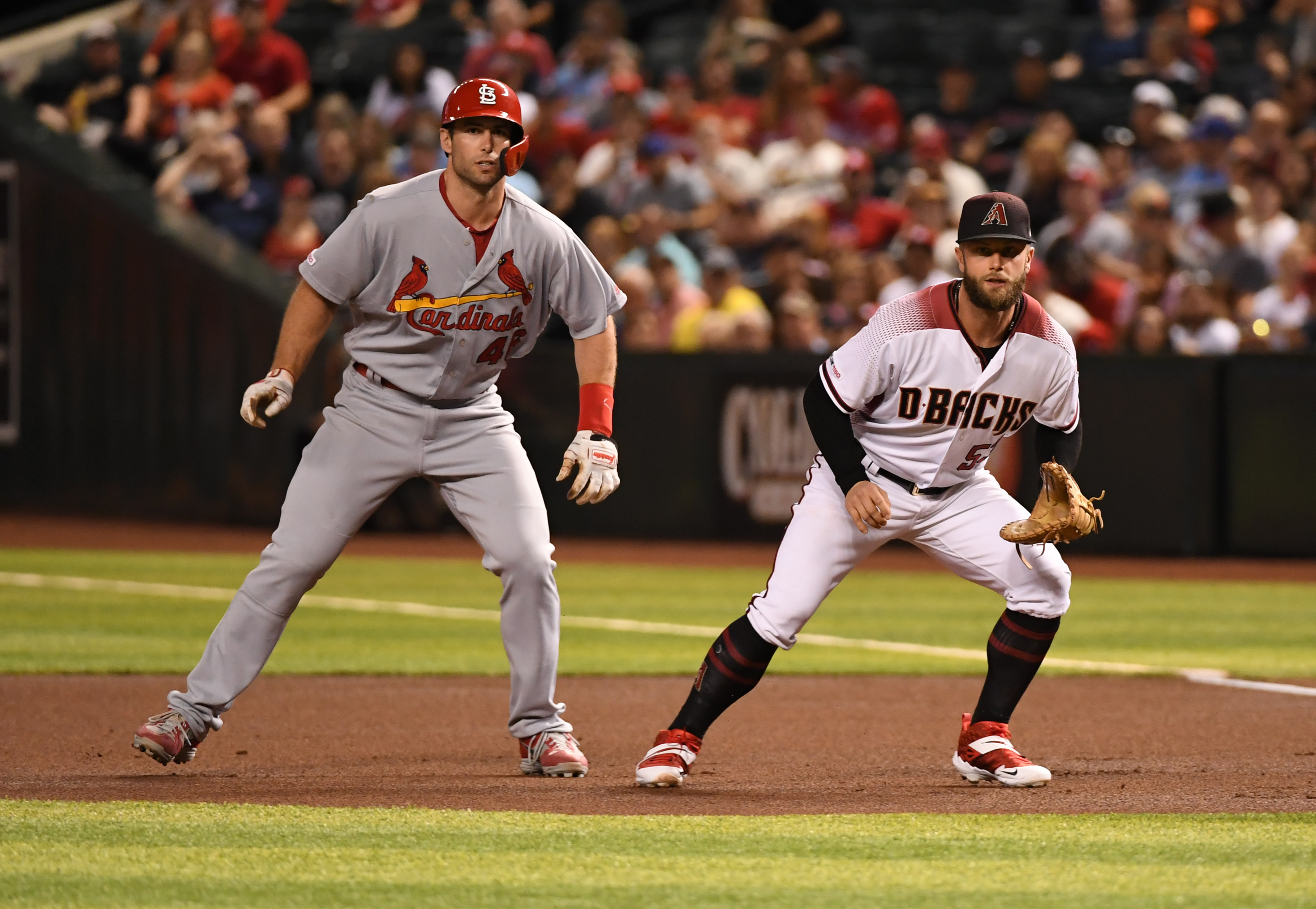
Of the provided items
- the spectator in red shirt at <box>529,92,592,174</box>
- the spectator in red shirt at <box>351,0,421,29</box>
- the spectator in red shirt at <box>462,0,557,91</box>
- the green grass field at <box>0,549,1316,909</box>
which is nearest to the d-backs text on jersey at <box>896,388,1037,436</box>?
the green grass field at <box>0,549,1316,909</box>

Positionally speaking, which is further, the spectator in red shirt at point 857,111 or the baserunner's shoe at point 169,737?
the spectator in red shirt at point 857,111

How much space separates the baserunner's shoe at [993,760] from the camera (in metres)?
5.78

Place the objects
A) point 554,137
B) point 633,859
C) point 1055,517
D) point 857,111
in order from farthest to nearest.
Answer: point 554,137
point 857,111
point 1055,517
point 633,859

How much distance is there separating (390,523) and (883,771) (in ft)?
34.3

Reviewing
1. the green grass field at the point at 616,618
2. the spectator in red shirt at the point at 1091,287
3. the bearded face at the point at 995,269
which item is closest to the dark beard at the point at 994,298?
the bearded face at the point at 995,269

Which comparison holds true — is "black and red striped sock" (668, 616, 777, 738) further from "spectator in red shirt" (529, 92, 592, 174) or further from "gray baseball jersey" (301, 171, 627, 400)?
"spectator in red shirt" (529, 92, 592, 174)

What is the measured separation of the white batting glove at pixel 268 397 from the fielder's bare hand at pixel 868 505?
1632 mm

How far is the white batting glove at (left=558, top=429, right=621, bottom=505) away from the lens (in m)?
5.85

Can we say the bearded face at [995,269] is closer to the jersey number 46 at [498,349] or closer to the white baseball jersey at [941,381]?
the white baseball jersey at [941,381]

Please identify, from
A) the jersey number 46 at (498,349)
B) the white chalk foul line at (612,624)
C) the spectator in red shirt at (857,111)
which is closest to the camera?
the jersey number 46 at (498,349)

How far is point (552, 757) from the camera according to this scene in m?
5.98

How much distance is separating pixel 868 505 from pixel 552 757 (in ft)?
4.08

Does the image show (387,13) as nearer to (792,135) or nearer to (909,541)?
(792,135)

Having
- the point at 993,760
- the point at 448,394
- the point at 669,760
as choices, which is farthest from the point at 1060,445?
the point at 448,394
